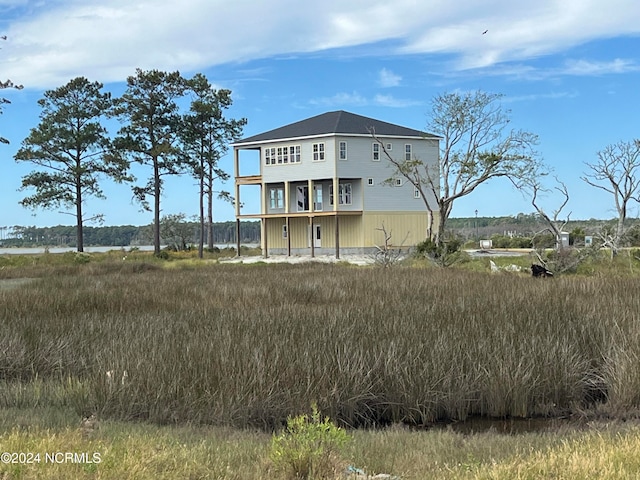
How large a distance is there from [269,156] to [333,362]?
37.3 metres

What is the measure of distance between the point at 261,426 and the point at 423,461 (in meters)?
2.45

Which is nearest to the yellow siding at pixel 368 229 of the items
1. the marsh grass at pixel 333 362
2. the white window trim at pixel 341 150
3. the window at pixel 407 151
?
the window at pixel 407 151

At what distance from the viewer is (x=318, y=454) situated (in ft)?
15.4

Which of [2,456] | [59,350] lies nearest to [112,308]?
[59,350]

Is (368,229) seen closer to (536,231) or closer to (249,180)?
(249,180)

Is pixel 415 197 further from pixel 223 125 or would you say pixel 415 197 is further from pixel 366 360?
pixel 366 360

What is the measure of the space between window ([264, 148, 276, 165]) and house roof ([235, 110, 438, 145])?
65 centimetres

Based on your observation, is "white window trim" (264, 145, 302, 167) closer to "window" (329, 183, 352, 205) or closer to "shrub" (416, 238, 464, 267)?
"window" (329, 183, 352, 205)

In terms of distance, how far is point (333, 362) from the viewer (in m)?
8.23

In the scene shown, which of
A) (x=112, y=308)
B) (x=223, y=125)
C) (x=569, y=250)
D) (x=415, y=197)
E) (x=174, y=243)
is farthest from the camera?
(x=174, y=243)

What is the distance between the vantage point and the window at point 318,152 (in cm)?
4247

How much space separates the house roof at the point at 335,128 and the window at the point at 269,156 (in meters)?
0.65

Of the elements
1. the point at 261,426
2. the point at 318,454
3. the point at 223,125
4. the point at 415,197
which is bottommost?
the point at 261,426

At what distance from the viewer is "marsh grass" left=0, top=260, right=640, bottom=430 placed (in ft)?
24.6
